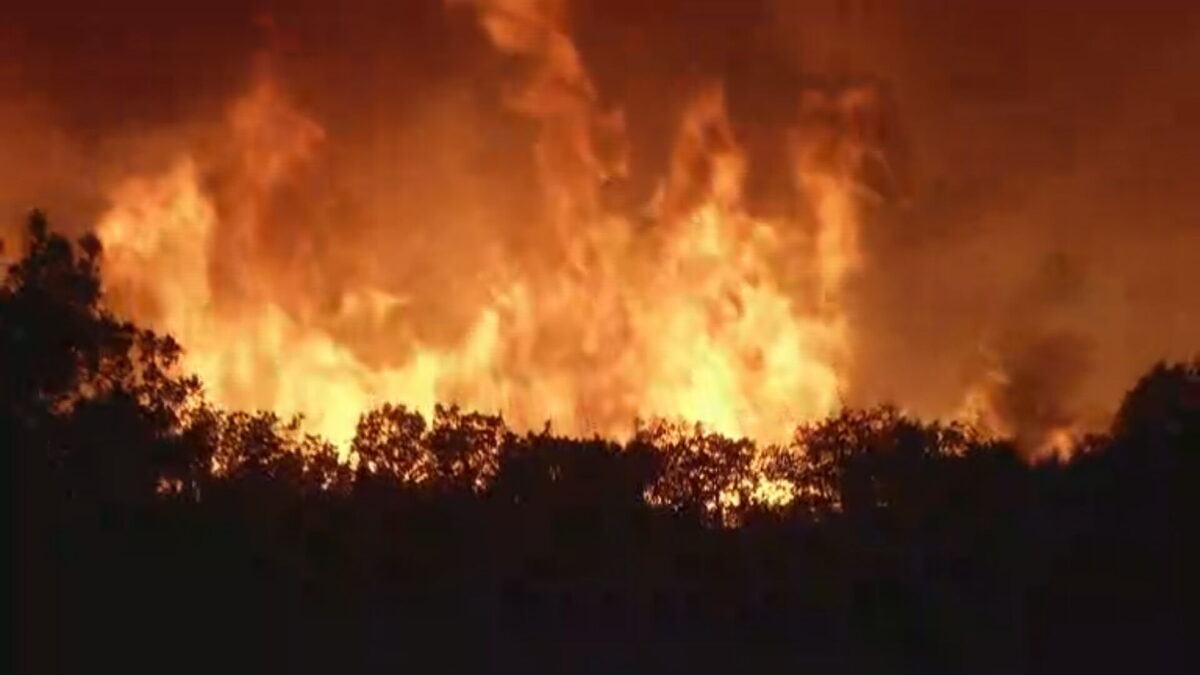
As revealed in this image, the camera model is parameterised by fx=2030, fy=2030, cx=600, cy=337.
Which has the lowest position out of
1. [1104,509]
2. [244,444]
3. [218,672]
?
[218,672]

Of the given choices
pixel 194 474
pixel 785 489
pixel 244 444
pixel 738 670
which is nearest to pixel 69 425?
pixel 194 474

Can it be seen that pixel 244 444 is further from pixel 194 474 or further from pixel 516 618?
pixel 516 618

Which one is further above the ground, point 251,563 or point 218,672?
point 251,563

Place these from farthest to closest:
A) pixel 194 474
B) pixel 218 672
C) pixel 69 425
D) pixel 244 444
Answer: pixel 244 444, pixel 194 474, pixel 69 425, pixel 218 672

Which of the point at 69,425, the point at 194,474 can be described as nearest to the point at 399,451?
the point at 194,474

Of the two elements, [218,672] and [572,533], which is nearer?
[218,672]

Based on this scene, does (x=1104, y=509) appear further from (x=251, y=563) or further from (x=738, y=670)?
(x=251, y=563)

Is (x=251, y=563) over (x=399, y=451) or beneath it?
beneath

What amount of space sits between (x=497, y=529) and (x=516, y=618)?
4878 millimetres

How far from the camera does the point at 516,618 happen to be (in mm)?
46188

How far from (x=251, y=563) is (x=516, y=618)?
6.23m

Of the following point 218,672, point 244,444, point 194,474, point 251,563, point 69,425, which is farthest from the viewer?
point 244,444

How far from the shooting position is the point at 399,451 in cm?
5825

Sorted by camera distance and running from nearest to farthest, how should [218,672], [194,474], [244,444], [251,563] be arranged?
[218,672]
[251,563]
[194,474]
[244,444]
